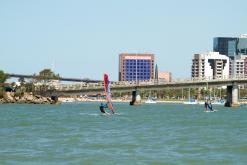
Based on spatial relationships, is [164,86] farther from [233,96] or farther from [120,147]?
[120,147]

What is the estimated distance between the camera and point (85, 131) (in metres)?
64.6

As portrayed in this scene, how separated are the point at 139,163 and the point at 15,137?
63.2ft

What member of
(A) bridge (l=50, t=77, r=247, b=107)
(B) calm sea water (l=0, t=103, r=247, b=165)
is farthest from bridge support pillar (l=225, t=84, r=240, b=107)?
(B) calm sea water (l=0, t=103, r=247, b=165)

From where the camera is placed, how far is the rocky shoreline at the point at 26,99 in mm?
186750

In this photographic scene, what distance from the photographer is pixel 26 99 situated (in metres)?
188

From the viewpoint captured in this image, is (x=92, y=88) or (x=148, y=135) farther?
(x=92, y=88)

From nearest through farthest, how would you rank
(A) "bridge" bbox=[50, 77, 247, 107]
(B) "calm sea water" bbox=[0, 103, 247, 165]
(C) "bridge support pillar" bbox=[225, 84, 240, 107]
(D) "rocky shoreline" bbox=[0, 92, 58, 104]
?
(B) "calm sea water" bbox=[0, 103, 247, 165] → (C) "bridge support pillar" bbox=[225, 84, 240, 107] → (A) "bridge" bbox=[50, 77, 247, 107] → (D) "rocky shoreline" bbox=[0, 92, 58, 104]

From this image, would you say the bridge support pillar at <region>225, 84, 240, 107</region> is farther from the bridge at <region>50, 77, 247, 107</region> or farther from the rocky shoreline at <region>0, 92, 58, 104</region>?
the rocky shoreline at <region>0, 92, 58, 104</region>

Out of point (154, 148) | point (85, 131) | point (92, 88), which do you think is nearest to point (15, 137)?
point (85, 131)

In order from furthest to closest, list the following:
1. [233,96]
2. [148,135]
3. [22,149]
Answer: [233,96] → [148,135] → [22,149]

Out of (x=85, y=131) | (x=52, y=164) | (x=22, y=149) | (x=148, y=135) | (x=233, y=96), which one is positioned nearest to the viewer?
(x=52, y=164)

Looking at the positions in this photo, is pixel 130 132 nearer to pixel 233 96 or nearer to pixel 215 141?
pixel 215 141

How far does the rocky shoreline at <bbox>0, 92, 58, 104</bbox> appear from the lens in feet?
613

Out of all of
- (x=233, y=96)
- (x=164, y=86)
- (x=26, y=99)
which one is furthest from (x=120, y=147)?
(x=26, y=99)
